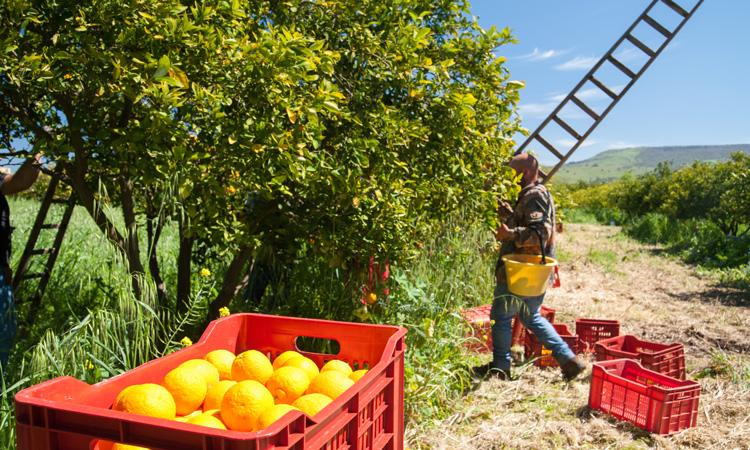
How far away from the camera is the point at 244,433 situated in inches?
38.0

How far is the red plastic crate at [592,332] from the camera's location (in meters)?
4.43

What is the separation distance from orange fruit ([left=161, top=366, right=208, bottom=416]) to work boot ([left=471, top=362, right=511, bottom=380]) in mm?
2641

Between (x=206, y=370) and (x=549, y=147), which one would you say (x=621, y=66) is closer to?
(x=549, y=147)

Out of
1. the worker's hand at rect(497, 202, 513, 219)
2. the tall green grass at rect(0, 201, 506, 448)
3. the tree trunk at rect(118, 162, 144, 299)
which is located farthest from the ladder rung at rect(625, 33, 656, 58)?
the tree trunk at rect(118, 162, 144, 299)

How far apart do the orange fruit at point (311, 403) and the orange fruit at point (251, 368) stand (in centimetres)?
24

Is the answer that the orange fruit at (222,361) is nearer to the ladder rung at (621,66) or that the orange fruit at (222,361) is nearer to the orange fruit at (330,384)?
the orange fruit at (330,384)

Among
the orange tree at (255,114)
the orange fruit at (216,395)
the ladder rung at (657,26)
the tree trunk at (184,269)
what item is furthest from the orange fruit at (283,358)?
the ladder rung at (657,26)

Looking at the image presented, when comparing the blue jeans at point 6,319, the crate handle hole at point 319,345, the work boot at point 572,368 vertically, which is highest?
the blue jeans at point 6,319

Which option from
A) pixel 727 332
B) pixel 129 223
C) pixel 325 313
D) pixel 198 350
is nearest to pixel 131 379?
pixel 198 350

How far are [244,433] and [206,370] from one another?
0.68 m

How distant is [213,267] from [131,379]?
255 cm

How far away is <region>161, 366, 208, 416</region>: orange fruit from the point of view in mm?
1449

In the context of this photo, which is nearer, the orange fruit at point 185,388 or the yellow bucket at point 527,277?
the orange fruit at point 185,388

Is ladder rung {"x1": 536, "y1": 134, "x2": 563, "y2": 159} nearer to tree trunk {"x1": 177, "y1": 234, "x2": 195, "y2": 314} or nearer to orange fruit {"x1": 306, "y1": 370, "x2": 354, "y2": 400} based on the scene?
tree trunk {"x1": 177, "y1": 234, "x2": 195, "y2": 314}
